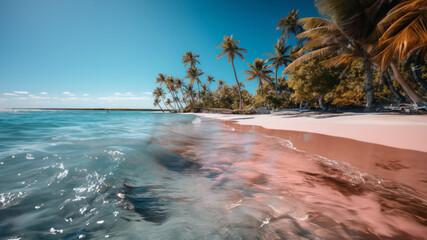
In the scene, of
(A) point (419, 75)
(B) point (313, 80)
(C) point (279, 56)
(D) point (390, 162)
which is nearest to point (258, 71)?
(C) point (279, 56)

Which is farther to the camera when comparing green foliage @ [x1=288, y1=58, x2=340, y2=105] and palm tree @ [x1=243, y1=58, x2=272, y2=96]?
palm tree @ [x1=243, y1=58, x2=272, y2=96]

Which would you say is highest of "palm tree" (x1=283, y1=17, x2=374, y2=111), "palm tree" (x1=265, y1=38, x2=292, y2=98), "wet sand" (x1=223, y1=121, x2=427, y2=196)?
"palm tree" (x1=265, y1=38, x2=292, y2=98)

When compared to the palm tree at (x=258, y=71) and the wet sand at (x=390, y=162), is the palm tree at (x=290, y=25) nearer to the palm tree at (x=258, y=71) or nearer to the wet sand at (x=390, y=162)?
the palm tree at (x=258, y=71)

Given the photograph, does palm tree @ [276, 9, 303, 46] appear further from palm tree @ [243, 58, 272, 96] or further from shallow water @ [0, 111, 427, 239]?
shallow water @ [0, 111, 427, 239]

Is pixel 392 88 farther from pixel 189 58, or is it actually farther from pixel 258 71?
pixel 189 58

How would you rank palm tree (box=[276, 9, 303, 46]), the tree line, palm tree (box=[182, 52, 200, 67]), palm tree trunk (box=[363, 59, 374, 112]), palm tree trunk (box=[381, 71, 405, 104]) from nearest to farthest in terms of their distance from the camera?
the tree line
palm tree trunk (box=[363, 59, 374, 112])
palm tree trunk (box=[381, 71, 405, 104])
palm tree (box=[276, 9, 303, 46])
palm tree (box=[182, 52, 200, 67])

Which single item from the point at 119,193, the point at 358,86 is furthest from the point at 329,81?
the point at 119,193

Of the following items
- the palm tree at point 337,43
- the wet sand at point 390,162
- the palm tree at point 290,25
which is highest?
the palm tree at point 290,25

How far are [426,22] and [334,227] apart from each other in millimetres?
9161

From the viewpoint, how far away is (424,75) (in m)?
11.2

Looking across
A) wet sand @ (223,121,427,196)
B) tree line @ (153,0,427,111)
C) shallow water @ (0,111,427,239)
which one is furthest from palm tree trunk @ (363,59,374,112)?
shallow water @ (0,111,427,239)

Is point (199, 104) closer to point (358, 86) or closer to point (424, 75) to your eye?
point (358, 86)

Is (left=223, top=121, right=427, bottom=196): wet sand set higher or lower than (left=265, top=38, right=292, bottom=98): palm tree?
lower

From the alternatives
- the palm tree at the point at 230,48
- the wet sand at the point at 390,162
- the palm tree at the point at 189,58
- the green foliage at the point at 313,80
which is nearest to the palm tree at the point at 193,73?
the palm tree at the point at 189,58
